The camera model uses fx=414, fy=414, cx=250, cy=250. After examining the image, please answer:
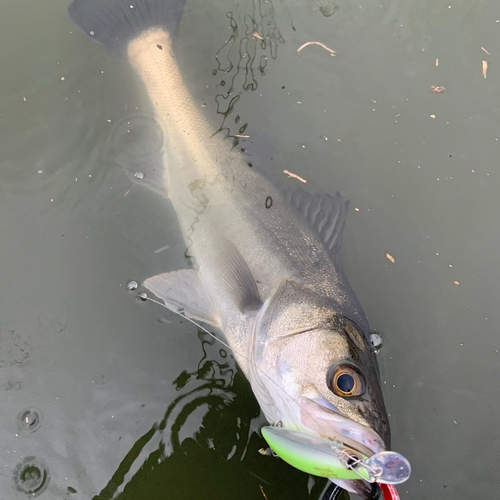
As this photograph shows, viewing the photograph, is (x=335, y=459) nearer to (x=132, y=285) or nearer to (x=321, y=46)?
(x=132, y=285)

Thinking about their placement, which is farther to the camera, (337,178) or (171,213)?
(337,178)

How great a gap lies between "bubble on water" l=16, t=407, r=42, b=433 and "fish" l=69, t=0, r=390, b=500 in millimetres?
1002

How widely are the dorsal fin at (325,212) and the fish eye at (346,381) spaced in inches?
33.5

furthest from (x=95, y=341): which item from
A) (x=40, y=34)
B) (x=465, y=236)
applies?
(x=465, y=236)

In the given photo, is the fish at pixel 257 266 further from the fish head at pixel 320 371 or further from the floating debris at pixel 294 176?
the floating debris at pixel 294 176

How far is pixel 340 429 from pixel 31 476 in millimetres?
1846

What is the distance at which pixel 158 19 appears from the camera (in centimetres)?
329

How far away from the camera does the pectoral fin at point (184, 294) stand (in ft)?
8.70

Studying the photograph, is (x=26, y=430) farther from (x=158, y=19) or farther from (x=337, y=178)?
(x=158, y=19)

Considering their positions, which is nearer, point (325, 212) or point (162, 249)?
point (325, 212)

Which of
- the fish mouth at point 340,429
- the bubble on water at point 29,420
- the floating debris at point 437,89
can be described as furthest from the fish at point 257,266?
the floating debris at point 437,89

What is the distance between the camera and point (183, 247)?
9.65 ft

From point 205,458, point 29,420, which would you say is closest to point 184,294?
point 205,458

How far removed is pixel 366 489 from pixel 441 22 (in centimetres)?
372
